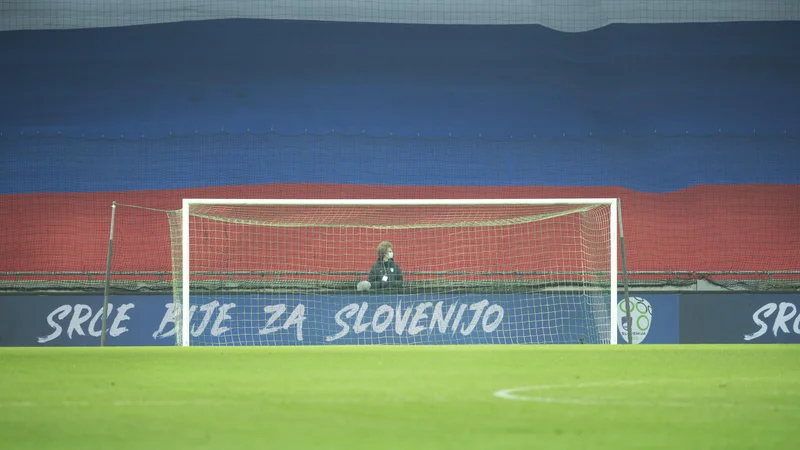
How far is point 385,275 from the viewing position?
9344 mm

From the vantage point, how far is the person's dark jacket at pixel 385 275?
30.5 ft

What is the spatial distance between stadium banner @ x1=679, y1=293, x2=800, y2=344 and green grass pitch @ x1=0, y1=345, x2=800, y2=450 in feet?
14.9

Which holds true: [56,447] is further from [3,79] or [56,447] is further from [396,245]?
[3,79]

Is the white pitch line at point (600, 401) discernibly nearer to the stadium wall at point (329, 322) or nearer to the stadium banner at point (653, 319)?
the stadium wall at point (329, 322)

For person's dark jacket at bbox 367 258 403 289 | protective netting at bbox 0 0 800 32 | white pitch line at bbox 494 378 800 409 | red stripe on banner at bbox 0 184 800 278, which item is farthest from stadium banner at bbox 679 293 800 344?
white pitch line at bbox 494 378 800 409

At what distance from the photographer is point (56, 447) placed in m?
2.21

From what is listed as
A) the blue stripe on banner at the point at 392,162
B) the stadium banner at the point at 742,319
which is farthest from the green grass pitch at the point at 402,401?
the blue stripe on banner at the point at 392,162

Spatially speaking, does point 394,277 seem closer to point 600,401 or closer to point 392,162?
point 392,162

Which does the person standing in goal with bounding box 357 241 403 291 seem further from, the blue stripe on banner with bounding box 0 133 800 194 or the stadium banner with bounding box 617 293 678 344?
the blue stripe on banner with bounding box 0 133 800 194

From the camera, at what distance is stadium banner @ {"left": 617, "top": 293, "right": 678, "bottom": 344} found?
9.33m

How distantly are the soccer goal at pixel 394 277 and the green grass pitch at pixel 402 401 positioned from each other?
3.41 metres

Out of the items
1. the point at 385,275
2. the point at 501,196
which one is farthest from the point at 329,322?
the point at 501,196

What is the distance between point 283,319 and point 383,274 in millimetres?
1067

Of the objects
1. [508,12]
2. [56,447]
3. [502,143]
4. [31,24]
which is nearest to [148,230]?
[31,24]
